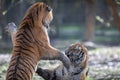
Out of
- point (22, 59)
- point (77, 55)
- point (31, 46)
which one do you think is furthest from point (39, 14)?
point (77, 55)

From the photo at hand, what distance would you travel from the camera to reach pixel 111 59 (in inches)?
445

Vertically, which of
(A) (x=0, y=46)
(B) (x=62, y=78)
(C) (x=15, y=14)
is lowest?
(B) (x=62, y=78)

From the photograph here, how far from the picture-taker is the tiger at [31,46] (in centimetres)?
558

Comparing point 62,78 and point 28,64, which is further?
point 62,78

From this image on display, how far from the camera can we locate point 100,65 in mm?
10227

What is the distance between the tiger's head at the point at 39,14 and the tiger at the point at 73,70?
66cm

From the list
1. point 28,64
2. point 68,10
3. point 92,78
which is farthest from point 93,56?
point 68,10

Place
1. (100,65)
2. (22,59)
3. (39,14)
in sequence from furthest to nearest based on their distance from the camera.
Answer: (100,65), (39,14), (22,59)

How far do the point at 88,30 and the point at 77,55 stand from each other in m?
8.64

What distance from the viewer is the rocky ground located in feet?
27.5

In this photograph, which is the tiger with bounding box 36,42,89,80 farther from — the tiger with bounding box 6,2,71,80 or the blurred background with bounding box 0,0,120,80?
the blurred background with bounding box 0,0,120,80

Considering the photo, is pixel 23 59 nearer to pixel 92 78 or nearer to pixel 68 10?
pixel 92 78

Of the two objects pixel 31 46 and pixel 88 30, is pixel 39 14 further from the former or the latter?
pixel 88 30

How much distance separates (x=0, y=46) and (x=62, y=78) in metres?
6.41
